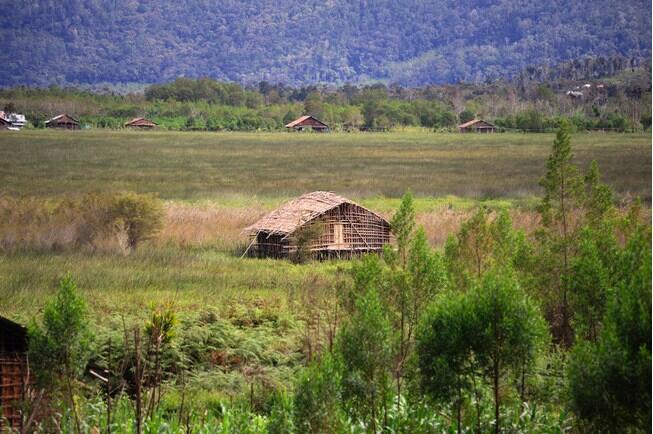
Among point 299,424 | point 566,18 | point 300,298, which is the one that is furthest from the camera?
point 566,18

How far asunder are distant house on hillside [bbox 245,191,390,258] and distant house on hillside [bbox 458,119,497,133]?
5138 millimetres

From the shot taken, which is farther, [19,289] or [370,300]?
[19,289]

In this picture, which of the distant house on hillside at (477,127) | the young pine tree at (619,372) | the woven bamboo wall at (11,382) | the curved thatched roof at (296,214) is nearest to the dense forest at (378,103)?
the distant house on hillside at (477,127)

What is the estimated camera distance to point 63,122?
15.6 metres

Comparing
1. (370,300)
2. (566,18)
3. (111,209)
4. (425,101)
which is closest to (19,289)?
(111,209)

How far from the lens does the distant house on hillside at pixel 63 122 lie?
1550cm

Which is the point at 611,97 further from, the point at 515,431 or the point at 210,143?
the point at 515,431

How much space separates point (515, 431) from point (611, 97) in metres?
10.4

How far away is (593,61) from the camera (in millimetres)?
16312

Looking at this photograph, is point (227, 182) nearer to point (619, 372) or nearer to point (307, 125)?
point (307, 125)

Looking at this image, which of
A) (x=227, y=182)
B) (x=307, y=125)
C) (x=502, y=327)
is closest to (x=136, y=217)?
(x=227, y=182)

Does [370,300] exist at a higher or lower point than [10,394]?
higher

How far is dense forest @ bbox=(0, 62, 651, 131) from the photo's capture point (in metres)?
15.3

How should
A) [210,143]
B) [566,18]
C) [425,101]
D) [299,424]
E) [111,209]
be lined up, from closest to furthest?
[299,424]
[111,209]
[566,18]
[210,143]
[425,101]
